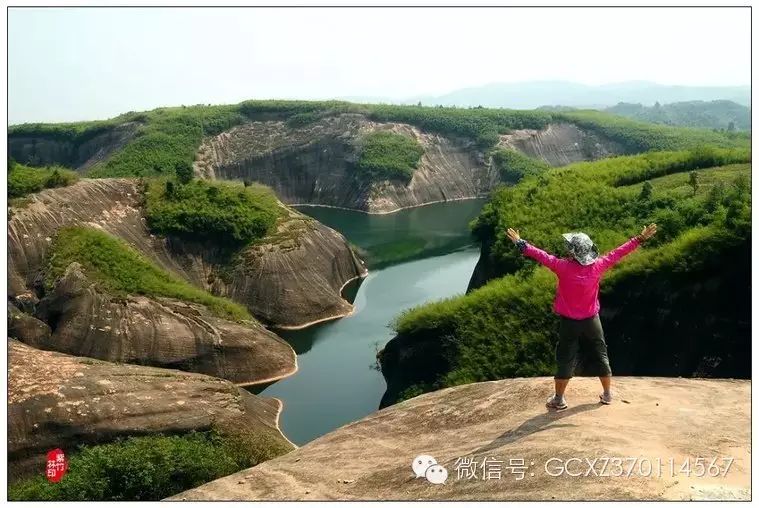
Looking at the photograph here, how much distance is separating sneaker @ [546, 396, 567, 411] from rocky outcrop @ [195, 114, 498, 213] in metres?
58.6

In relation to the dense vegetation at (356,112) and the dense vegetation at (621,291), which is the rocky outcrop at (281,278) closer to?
the dense vegetation at (621,291)

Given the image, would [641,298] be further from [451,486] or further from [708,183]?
[451,486]

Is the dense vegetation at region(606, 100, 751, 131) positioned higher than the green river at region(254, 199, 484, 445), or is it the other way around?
the dense vegetation at region(606, 100, 751, 131)

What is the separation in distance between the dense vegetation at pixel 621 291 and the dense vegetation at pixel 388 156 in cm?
4078

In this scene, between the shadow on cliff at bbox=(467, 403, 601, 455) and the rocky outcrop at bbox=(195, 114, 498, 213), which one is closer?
the shadow on cliff at bbox=(467, 403, 601, 455)

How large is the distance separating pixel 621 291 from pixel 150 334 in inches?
650

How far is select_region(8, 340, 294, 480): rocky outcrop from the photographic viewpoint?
55.0ft

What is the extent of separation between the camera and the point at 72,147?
2982 inches

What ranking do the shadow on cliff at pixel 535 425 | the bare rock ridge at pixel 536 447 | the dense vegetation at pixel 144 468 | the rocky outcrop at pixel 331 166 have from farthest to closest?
the rocky outcrop at pixel 331 166, the dense vegetation at pixel 144 468, the shadow on cliff at pixel 535 425, the bare rock ridge at pixel 536 447

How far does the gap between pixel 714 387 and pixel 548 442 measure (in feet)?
10.9

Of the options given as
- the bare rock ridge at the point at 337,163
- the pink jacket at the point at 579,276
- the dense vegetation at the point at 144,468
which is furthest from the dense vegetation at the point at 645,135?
the pink jacket at the point at 579,276

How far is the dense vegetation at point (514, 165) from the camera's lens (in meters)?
74.2

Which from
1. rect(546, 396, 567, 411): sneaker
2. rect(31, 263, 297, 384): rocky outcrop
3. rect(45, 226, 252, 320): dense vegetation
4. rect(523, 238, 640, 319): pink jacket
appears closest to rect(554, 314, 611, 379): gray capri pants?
rect(523, 238, 640, 319): pink jacket

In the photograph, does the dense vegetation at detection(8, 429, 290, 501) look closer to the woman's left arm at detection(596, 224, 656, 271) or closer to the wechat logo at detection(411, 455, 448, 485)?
the wechat logo at detection(411, 455, 448, 485)
